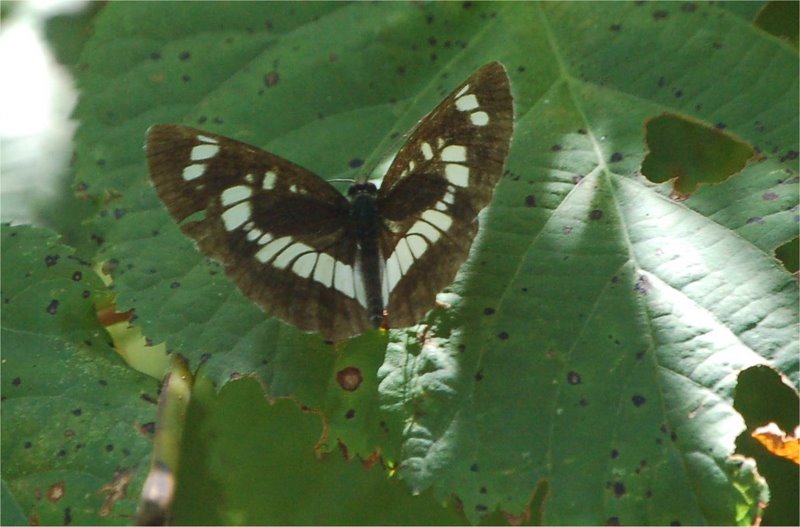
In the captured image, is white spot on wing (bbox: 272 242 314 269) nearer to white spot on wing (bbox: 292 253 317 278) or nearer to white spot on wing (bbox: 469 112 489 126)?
white spot on wing (bbox: 292 253 317 278)

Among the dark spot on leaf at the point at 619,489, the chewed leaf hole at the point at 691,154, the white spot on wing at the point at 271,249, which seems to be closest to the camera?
the dark spot on leaf at the point at 619,489

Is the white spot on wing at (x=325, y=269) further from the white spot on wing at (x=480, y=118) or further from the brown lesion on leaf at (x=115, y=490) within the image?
the brown lesion on leaf at (x=115, y=490)

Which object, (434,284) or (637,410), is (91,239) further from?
(637,410)

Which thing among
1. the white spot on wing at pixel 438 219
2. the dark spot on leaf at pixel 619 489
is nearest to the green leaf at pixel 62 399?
the white spot on wing at pixel 438 219

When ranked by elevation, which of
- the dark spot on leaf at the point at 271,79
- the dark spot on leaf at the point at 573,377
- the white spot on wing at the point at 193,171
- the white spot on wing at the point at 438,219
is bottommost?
the dark spot on leaf at the point at 573,377

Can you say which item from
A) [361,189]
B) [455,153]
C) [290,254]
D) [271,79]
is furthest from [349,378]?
[271,79]

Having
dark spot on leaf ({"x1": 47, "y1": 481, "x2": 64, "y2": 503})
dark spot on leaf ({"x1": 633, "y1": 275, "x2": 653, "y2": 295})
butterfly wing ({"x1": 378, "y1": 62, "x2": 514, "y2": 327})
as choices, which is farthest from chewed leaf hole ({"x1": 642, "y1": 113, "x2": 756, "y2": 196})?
dark spot on leaf ({"x1": 47, "y1": 481, "x2": 64, "y2": 503})

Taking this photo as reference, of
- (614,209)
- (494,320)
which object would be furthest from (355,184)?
(614,209)
